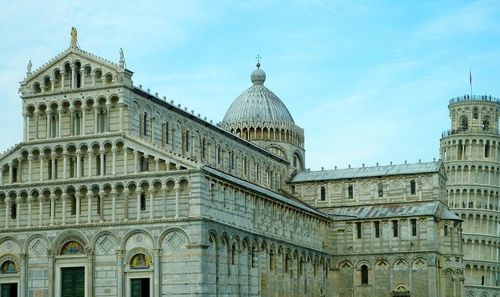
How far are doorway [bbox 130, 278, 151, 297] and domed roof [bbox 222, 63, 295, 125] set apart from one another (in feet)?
110

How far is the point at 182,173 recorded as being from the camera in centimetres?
5691

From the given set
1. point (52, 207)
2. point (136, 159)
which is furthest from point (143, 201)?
point (52, 207)

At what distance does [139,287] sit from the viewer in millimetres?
57781

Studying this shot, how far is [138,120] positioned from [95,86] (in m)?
3.62

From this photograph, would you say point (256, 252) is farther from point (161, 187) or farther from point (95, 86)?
point (95, 86)

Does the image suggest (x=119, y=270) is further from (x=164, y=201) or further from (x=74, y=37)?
(x=74, y=37)

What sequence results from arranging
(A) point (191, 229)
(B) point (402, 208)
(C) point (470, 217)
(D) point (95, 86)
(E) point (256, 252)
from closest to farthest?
(A) point (191, 229) → (D) point (95, 86) → (E) point (256, 252) → (B) point (402, 208) → (C) point (470, 217)

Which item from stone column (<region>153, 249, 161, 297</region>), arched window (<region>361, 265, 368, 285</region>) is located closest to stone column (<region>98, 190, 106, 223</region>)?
stone column (<region>153, 249, 161, 297</region>)

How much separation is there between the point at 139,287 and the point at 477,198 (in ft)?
212

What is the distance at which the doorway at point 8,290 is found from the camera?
6116cm

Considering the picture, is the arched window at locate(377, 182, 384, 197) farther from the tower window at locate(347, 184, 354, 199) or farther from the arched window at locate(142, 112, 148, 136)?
the arched window at locate(142, 112, 148, 136)

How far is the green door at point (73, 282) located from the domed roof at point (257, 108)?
108ft

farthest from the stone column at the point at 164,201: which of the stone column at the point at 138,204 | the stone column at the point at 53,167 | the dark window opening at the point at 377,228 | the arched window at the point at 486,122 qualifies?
the arched window at the point at 486,122

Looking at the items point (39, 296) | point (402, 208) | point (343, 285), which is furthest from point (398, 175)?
point (39, 296)
